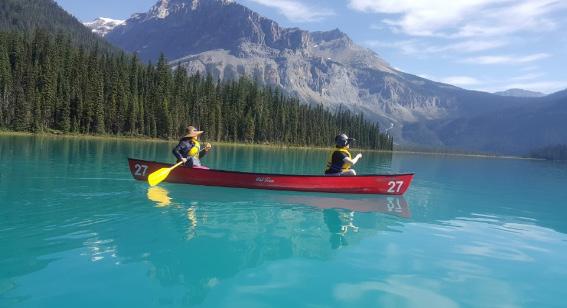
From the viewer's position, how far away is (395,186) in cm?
2102

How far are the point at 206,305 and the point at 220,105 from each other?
113m

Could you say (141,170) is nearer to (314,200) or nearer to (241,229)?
(314,200)

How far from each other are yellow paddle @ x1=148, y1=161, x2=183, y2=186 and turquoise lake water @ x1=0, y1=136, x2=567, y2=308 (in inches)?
44.3

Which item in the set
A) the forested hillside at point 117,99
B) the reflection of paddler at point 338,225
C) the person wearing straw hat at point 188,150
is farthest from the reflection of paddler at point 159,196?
the forested hillside at point 117,99

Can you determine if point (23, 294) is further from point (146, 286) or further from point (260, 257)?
point (260, 257)

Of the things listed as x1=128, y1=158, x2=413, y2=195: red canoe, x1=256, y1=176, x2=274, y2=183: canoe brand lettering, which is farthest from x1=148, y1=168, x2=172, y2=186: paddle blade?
x1=256, y1=176, x2=274, y2=183: canoe brand lettering

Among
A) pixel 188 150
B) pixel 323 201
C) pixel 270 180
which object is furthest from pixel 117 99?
pixel 323 201

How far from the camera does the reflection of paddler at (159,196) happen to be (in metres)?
16.0

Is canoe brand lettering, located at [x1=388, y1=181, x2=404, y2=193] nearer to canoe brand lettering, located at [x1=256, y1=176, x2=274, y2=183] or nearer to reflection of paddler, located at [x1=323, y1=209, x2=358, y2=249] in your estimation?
reflection of paddler, located at [x1=323, y1=209, x2=358, y2=249]

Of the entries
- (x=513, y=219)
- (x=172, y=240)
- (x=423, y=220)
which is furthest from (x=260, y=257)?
(x=513, y=219)

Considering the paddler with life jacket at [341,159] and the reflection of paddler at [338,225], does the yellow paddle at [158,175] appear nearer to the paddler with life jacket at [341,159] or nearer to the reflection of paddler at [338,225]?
the paddler with life jacket at [341,159]

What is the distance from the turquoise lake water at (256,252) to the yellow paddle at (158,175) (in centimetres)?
113

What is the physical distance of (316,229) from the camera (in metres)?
13.0

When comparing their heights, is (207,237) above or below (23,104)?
below
